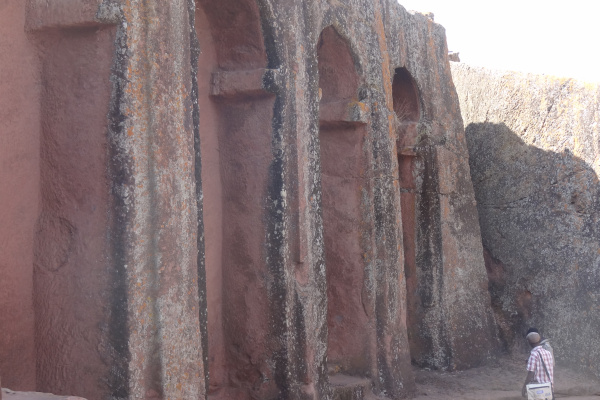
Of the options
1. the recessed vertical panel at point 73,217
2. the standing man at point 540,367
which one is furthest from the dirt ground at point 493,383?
the recessed vertical panel at point 73,217

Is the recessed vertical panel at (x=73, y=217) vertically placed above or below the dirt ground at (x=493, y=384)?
above

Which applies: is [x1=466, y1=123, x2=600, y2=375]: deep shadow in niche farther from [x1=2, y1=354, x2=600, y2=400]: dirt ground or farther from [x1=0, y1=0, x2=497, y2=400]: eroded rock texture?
[x1=0, y1=0, x2=497, y2=400]: eroded rock texture

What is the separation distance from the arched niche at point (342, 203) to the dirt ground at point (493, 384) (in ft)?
3.04

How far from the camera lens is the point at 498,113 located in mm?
9430

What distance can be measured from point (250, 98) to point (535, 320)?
497cm

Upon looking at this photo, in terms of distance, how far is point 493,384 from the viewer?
7.67 m

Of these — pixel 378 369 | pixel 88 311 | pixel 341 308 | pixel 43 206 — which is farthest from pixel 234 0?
pixel 378 369

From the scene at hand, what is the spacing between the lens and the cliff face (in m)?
8.25

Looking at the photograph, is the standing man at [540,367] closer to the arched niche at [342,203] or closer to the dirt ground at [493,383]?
the dirt ground at [493,383]

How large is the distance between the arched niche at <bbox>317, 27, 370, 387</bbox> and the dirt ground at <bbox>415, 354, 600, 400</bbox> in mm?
927

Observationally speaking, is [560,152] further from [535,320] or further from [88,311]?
[88,311]

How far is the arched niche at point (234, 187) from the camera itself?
5344mm

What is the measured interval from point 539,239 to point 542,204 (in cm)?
43

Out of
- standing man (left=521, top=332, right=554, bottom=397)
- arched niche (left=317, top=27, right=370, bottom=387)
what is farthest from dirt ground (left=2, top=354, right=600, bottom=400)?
standing man (left=521, top=332, right=554, bottom=397)
